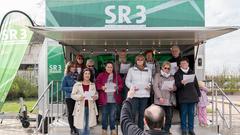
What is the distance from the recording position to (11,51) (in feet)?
45.2

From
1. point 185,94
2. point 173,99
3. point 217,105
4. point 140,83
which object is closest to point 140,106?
point 140,83

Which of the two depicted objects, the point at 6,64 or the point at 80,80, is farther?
the point at 6,64

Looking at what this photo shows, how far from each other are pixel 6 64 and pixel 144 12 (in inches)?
232

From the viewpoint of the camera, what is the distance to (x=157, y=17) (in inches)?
387

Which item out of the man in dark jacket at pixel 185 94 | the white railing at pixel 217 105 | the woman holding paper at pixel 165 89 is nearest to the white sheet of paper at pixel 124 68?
the woman holding paper at pixel 165 89

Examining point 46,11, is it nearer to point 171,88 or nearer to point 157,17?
point 157,17

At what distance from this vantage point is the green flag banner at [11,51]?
13680 mm

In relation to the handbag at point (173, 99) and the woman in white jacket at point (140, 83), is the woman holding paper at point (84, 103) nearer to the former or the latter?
the woman in white jacket at point (140, 83)

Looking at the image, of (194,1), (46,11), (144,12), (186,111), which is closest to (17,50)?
(46,11)

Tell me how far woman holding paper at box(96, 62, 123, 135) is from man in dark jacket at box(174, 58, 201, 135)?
1085 millimetres

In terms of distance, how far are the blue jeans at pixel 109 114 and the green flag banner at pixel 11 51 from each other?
6199 millimetres

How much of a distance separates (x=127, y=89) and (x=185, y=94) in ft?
3.52

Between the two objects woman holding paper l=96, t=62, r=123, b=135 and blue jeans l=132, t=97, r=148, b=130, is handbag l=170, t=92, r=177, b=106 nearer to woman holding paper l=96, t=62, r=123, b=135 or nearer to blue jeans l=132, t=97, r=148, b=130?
blue jeans l=132, t=97, r=148, b=130

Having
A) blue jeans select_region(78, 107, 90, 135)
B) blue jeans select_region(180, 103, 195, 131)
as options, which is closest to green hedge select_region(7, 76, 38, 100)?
blue jeans select_region(78, 107, 90, 135)
